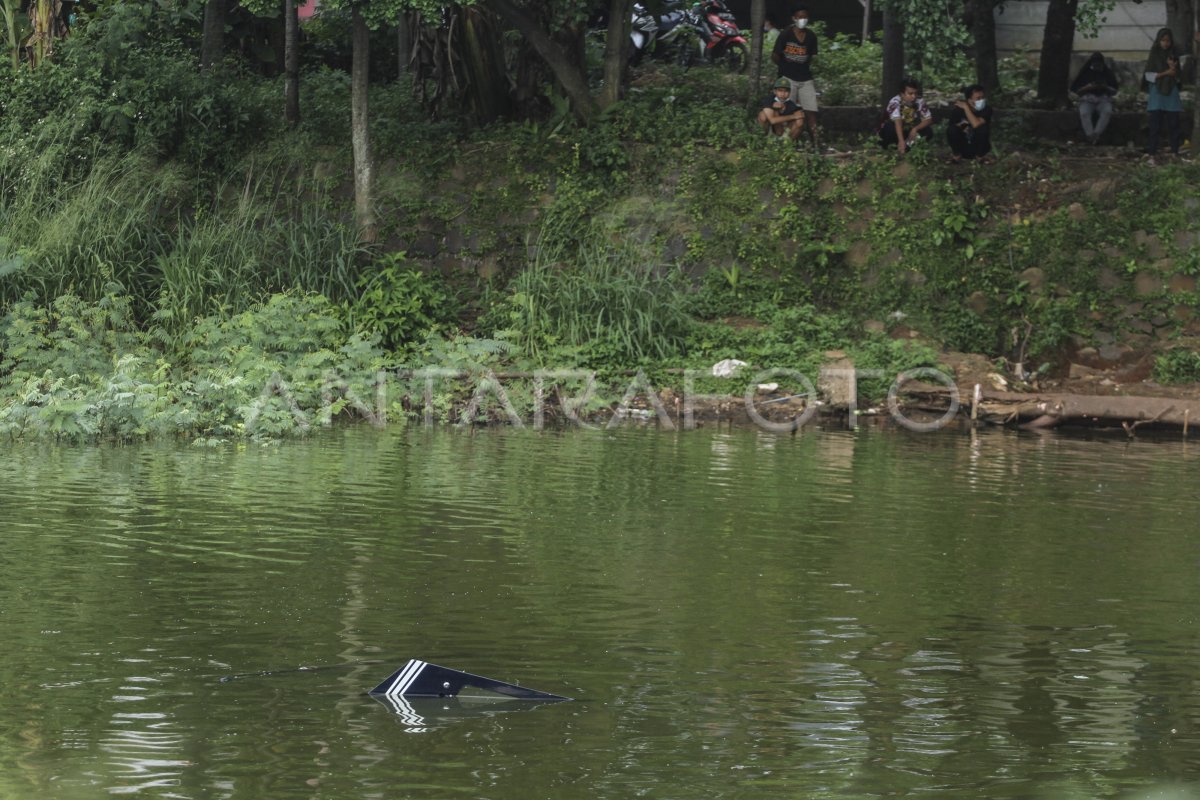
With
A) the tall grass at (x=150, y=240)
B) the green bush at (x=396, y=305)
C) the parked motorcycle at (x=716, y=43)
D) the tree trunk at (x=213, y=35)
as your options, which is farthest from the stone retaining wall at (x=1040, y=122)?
the tree trunk at (x=213, y=35)

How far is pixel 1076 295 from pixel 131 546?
1267 centimetres

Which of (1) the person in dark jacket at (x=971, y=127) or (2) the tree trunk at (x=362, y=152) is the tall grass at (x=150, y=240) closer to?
(2) the tree trunk at (x=362, y=152)

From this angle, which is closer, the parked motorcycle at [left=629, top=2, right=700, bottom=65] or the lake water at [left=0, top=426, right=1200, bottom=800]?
the lake water at [left=0, top=426, right=1200, bottom=800]

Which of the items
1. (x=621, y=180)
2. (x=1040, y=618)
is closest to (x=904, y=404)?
(x=621, y=180)

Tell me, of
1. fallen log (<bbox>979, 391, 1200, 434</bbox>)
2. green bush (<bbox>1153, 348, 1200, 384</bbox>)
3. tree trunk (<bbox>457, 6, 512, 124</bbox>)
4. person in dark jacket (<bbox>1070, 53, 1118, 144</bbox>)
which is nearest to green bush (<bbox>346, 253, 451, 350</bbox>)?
tree trunk (<bbox>457, 6, 512, 124</bbox>)

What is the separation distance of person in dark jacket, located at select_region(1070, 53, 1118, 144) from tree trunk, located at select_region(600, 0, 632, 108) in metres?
5.83

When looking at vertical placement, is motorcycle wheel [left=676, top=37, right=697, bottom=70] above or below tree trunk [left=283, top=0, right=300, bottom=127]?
above

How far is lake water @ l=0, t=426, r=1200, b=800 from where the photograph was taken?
23.1ft

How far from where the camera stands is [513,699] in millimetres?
7926

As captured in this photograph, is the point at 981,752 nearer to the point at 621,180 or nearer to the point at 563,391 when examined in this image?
the point at 563,391

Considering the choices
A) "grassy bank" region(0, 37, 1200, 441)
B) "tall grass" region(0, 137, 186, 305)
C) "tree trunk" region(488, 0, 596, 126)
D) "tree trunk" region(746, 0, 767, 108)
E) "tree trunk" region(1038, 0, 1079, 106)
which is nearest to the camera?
"grassy bank" region(0, 37, 1200, 441)

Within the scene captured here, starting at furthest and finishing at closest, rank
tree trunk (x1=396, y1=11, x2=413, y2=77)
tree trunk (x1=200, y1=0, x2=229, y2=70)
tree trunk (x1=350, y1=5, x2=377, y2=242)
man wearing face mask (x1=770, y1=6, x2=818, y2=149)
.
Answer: tree trunk (x1=396, y1=11, x2=413, y2=77)
tree trunk (x1=200, y1=0, x2=229, y2=70)
man wearing face mask (x1=770, y1=6, x2=818, y2=149)
tree trunk (x1=350, y1=5, x2=377, y2=242)

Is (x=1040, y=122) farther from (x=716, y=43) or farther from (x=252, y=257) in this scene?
(x=252, y=257)

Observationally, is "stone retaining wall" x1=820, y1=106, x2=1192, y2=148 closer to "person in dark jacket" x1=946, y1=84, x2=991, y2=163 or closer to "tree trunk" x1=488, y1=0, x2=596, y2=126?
"person in dark jacket" x1=946, y1=84, x2=991, y2=163
